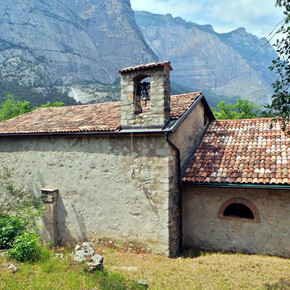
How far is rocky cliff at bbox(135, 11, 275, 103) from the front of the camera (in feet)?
382

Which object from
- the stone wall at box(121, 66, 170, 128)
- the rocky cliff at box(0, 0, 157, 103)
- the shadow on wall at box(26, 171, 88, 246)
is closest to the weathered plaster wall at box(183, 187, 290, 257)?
the stone wall at box(121, 66, 170, 128)

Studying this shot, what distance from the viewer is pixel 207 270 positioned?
22.5ft

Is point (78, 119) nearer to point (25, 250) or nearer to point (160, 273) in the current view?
point (25, 250)

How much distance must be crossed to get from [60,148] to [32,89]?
47.5 meters

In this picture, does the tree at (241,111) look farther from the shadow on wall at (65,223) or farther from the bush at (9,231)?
the bush at (9,231)

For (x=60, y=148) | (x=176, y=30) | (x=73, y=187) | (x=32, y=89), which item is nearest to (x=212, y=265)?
(x=73, y=187)

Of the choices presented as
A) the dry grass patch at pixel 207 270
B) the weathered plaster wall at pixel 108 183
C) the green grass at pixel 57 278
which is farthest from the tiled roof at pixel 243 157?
the green grass at pixel 57 278

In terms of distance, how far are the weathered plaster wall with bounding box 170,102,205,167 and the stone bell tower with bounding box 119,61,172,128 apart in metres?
0.92

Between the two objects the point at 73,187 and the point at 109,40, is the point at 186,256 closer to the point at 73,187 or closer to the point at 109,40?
the point at 73,187

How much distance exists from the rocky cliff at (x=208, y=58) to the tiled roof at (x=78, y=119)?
106 meters

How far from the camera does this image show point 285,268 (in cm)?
690

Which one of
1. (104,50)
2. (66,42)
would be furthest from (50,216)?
(104,50)

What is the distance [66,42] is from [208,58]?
78577 millimetres

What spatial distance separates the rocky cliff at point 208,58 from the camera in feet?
382
